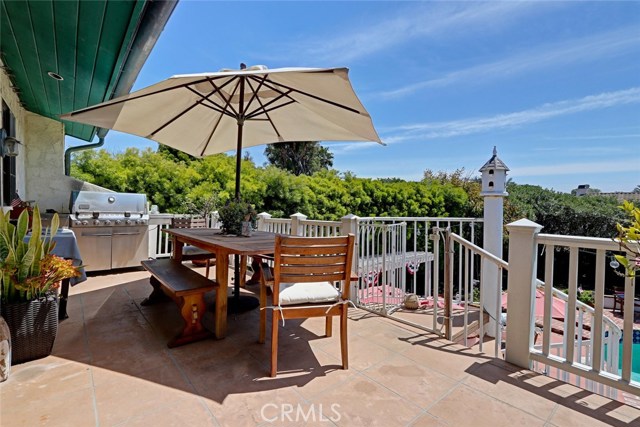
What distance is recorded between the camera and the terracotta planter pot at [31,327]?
2021 mm

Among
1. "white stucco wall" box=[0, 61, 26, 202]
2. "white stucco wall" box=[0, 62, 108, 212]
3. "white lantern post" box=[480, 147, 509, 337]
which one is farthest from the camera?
"white stucco wall" box=[0, 62, 108, 212]

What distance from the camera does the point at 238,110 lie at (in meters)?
3.26

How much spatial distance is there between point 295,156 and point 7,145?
631 inches

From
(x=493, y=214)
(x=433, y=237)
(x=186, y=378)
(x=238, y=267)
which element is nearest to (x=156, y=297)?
(x=238, y=267)

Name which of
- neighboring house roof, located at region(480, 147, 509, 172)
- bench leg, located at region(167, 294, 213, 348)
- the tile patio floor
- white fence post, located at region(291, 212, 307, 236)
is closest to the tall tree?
white fence post, located at region(291, 212, 307, 236)

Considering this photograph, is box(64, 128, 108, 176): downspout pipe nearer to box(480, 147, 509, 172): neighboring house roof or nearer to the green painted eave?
the green painted eave

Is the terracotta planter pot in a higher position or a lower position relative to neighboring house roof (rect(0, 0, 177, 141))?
lower

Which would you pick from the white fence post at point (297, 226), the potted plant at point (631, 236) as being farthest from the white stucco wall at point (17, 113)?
the potted plant at point (631, 236)

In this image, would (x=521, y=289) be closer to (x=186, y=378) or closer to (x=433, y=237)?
(x=433, y=237)

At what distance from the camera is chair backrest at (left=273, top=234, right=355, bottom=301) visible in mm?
1933

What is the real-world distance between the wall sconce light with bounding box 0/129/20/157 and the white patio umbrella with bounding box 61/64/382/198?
1.25m

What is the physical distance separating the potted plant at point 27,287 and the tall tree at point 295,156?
16.5 m

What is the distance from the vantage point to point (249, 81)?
3.06 metres

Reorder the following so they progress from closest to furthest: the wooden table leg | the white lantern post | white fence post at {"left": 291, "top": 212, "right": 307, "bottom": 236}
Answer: the wooden table leg → the white lantern post → white fence post at {"left": 291, "top": 212, "right": 307, "bottom": 236}
